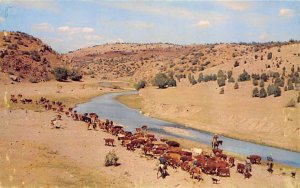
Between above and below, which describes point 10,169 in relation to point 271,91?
below

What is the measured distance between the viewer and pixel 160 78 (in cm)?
7844

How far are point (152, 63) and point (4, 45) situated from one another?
55841 mm

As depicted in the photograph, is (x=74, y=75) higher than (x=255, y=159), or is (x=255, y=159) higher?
(x=74, y=75)

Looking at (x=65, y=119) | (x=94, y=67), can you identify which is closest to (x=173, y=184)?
(x=65, y=119)

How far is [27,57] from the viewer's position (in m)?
90.6

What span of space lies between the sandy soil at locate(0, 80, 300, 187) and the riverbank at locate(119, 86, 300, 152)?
442 inches

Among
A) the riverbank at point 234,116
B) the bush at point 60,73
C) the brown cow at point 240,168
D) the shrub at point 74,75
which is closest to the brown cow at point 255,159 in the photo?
the brown cow at point 240,168

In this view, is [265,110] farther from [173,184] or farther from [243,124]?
[173,184]

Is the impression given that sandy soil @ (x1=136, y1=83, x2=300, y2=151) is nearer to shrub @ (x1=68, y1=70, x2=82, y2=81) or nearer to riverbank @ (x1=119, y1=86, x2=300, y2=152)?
riverbank @ (x1=119, y1=86, x2=300, y2=152)

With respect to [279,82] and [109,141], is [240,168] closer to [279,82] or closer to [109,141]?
[109,141]

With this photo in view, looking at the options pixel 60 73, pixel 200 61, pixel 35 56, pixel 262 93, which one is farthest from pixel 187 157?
pixel 200 61

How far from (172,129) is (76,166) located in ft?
66.4

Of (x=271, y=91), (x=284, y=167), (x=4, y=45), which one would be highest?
(x=4, y=45)

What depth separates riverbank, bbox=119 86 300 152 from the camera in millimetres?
39594
